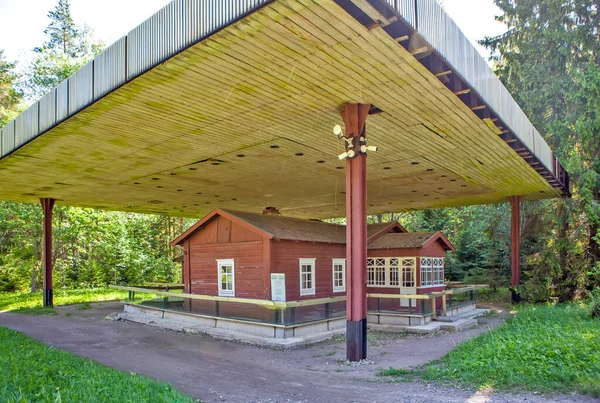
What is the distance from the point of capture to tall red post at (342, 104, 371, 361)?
905 cm

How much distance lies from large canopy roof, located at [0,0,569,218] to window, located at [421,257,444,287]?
10.0 feet

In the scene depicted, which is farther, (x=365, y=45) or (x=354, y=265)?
(x=354, y=265)

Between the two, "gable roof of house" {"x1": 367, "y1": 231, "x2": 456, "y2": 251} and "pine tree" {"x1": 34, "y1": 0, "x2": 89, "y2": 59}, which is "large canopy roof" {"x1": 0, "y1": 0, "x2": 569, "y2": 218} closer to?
"gable roof of house" {"x1": 367, "y1": 231, "x2": 456, "y2": 251}

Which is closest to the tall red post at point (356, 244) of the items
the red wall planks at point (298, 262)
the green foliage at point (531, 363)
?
the green foliage at point (531, 363)

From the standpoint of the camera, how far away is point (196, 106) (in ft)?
30.8

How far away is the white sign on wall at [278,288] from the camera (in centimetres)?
1312

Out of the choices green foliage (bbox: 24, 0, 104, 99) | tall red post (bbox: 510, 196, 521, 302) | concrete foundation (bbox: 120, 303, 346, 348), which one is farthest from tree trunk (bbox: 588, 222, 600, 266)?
green foliage (bbox: 24, 0, 104, 99)

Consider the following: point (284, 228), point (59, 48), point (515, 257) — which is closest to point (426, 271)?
point (284, 228)

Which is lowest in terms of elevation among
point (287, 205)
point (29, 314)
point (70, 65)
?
point (29, 314)

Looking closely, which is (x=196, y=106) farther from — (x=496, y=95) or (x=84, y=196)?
(x=84, y=196)

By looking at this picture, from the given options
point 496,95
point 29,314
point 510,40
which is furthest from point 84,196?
point 510,40

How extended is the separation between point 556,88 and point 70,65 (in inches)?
1123

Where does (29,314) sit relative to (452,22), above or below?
→ below

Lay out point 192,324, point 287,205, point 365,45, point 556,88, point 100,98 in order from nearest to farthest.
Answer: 1. point 365,45
2. point 100,98
3. point 192,324
4. point 556,88
5. point 287,205
